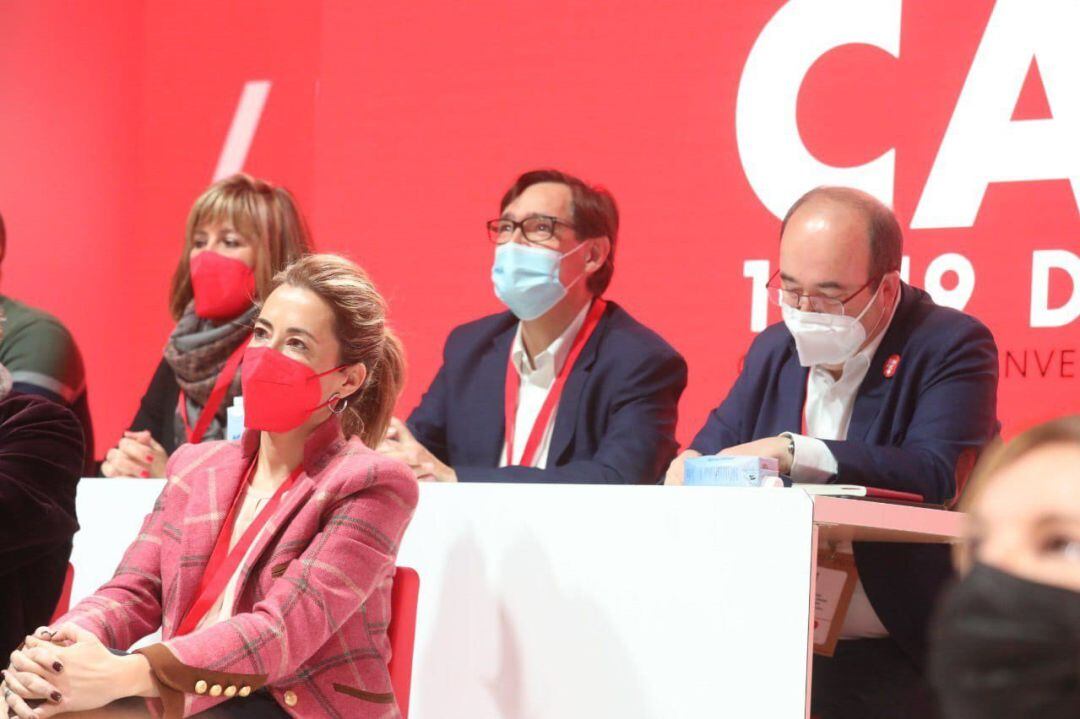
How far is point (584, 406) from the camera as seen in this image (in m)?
3.80

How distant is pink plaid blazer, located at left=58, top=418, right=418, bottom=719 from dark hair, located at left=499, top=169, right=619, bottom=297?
5.00ft

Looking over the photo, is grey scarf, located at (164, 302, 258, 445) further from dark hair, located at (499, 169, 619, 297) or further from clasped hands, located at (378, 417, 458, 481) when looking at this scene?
clasped hands, located at (378, 417, 458, 481)

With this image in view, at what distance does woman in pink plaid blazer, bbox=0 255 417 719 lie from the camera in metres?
2.22

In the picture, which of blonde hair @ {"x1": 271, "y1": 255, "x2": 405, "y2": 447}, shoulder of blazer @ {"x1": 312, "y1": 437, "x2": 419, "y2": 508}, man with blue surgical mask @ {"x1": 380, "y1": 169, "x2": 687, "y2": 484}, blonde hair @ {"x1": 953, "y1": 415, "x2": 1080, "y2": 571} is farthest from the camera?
man with blue surgical mask @ {"x1": 380, "y1": 169, "x2": 687, "y2": 484}

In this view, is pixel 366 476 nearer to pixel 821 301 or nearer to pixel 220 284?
pixel 821 301

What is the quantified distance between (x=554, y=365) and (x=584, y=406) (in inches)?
8.2

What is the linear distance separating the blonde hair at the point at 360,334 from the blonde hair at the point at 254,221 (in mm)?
1439

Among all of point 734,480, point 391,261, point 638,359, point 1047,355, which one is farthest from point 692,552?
point 391,261

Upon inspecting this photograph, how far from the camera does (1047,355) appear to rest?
4.06 m

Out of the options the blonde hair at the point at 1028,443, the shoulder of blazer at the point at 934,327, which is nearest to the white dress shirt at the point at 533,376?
the shoulder of blazer at the point at 934,327

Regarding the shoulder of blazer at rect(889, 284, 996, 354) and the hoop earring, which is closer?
the hoop earring

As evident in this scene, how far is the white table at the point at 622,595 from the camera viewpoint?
2.31 m

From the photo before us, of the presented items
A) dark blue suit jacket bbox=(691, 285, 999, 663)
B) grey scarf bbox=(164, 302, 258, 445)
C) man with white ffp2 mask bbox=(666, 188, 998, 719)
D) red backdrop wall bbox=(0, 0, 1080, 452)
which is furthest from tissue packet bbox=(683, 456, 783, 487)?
grey scarf bbox=(164, 302, 258, 445)

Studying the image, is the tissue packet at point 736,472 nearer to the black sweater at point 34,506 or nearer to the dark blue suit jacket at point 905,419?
the dark blue suit jacket at point 905,419
